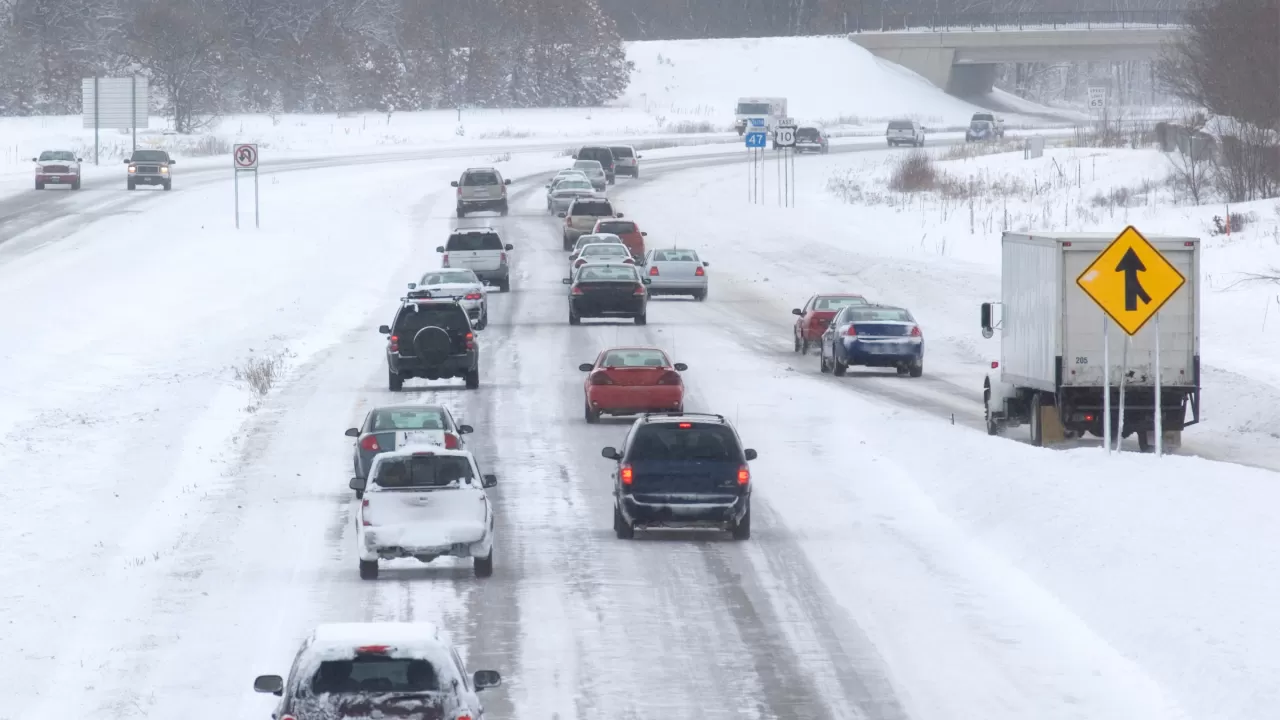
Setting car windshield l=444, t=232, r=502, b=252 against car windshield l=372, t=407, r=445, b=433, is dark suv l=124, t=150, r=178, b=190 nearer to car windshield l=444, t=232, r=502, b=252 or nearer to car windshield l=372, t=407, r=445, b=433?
car windshield l=444, t=232, r=502, b=252

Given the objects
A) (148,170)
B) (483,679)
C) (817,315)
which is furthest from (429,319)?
(148,170)

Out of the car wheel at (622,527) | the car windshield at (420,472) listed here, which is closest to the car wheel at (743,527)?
the car wheel at (622,527)

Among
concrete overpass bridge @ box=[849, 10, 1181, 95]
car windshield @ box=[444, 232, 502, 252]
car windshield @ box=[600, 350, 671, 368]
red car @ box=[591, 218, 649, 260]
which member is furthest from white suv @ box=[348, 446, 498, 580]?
concrete overpass bridge @ box=[849, 10, 1181, 95]

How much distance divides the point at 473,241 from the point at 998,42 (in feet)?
324

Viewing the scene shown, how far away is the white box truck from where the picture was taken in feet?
83.1

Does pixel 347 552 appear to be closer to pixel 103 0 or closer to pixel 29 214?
pixel 29 214

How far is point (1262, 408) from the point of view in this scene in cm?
2981

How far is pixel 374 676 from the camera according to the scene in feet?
33.7

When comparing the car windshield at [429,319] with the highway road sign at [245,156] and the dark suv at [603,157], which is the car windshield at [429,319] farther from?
the dark suv at [603,157]

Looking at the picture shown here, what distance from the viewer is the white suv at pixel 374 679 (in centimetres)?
1006

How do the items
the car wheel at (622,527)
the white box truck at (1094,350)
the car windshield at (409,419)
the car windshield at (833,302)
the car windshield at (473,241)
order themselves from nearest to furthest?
the car wheel at (622,527), the car windshield at (409,419), the white box truck at (1094,350), the car windshield at (833,302), the car windshield at (473,241)

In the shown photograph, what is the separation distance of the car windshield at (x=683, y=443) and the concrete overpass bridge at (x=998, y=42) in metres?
111

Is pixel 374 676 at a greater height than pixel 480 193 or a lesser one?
lesser

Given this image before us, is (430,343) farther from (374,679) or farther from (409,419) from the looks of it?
(374,679)
